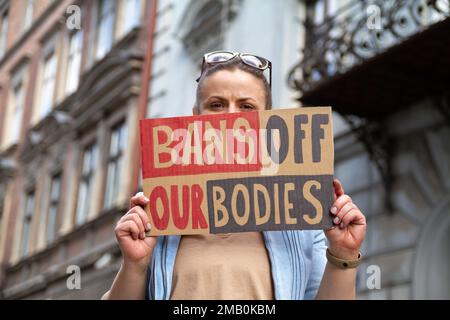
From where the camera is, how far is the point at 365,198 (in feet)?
31.0

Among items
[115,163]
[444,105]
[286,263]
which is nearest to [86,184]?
[115,163]

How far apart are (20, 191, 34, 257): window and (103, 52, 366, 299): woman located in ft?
56.3

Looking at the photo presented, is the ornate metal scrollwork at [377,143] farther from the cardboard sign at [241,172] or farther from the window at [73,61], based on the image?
the window at [73,61]

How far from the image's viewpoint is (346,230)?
2.04 metres

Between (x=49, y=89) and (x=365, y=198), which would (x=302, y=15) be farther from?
(x=49, y=89)

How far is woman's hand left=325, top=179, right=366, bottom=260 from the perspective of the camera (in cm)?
203

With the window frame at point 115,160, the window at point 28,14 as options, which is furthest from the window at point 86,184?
the window at point 28,14

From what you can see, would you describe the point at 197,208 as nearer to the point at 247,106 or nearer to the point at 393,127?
the point at 247,106

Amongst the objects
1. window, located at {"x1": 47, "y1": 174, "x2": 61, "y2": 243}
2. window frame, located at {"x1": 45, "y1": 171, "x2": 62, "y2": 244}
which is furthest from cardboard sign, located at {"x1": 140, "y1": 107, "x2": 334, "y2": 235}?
window, located at {"x1": 47, "y1": 174, "x2": 61, "y2": 243}

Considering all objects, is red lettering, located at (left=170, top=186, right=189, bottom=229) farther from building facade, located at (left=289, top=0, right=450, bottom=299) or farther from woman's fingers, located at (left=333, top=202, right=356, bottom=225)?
building facade, located at (left=289, top=0, right=450, bottom=299)

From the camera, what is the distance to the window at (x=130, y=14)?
1604 centimetres

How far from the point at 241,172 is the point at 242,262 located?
23 centimetres

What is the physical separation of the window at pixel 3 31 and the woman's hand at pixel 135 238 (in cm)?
2235

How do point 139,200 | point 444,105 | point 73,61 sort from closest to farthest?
1. point 139,200
2. point 444,105
3. point 73,61
